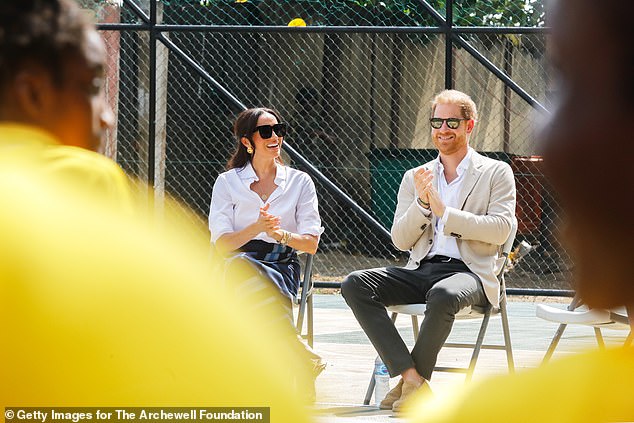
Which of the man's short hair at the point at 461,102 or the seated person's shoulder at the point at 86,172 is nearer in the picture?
the seated person's shoulder at the point at 86,172

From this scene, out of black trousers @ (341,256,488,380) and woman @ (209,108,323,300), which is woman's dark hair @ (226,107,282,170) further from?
black trousers @ (341,256,488,380)

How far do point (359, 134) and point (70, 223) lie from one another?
10.9 m

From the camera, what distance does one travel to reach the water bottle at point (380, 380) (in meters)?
5.39

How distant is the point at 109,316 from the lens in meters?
0.86

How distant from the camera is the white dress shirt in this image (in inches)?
216

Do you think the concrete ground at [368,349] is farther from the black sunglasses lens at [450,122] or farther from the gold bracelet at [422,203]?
the black sunglasses lens at [450,122]

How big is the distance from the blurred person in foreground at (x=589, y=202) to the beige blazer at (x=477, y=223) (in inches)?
180

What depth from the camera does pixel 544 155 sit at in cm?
78

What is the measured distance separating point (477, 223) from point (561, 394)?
4664 millimetres

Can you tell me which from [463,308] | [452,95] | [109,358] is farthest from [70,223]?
[452,95]

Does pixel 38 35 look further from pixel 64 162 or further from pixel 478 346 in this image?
pixel 478 346

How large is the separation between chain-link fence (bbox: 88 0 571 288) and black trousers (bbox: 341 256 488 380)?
15.4 ft

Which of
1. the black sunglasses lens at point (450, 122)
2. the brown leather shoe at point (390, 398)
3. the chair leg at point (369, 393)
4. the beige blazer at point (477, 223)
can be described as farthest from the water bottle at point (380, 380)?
the black sunglasses lens at point (450, 122)

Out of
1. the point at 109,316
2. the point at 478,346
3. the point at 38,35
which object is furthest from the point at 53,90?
the point at 478,346
